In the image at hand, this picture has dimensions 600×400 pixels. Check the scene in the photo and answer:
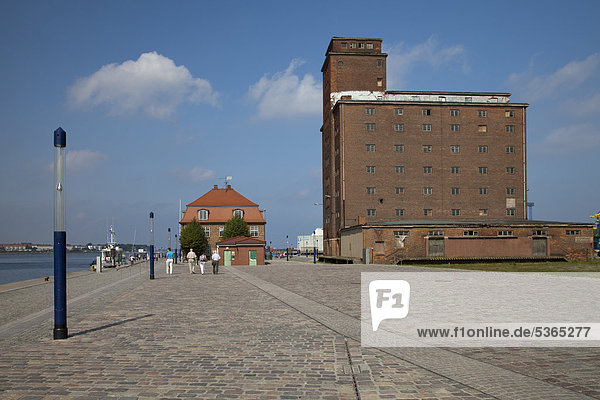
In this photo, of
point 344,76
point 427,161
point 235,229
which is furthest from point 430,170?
point 235,229

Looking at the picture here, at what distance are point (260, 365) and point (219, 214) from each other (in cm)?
9068

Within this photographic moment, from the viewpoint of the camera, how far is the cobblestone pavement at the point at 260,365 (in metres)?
6.36

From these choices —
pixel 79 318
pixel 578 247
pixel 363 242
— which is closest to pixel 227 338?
pixel 79 318

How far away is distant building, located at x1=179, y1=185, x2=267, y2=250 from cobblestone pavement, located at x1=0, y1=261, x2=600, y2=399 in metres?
84.0

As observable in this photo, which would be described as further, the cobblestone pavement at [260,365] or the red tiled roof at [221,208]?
the red tiled roof at [221,208]

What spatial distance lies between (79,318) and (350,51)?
2656 inches

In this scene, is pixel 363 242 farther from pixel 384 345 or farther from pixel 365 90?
pixel 384 345

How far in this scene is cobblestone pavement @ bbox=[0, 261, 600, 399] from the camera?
20.9ft

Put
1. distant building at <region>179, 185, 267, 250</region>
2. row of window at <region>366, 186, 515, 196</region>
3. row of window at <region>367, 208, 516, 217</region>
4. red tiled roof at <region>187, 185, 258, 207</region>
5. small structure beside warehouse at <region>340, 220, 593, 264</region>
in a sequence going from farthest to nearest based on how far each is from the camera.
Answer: red tiled roof at <region>187, 185, 258, 207</region> < distant building at <region>179, 185, 267, 250</region> < row of window at <region>366, 186, 515, 196</region> < row of window at <region>367, 208, 516, 217</region> < small structure beside warehouse at <region>340, 220, 593, 264</region>

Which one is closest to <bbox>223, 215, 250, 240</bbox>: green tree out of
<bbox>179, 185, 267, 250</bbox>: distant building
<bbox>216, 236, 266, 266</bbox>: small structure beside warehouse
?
<bbox>179, 185, 267, 250</bbox>: distant building

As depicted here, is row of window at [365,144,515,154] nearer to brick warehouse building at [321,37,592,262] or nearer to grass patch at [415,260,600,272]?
brick warehouse building at [321,37,592,262]

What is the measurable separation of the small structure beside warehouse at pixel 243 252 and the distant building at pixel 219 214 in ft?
108

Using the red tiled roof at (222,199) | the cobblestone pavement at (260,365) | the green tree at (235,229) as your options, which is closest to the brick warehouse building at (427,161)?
the green tree at (235,229)

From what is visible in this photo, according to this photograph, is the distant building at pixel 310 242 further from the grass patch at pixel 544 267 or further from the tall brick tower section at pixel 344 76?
the grass patch at pixel 544 267
